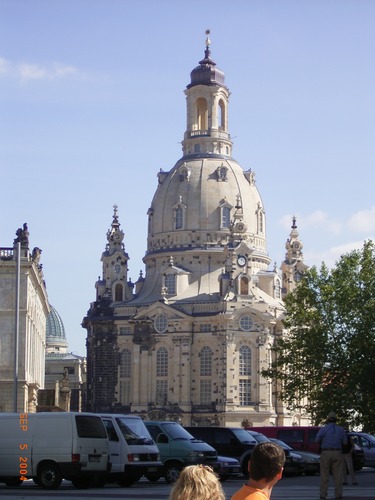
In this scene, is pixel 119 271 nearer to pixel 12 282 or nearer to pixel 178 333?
pixel 178 333

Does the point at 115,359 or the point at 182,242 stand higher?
the point at 182,242

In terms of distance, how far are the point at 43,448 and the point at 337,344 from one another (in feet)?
149

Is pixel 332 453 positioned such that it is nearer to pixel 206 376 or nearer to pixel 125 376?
pixel 206 376

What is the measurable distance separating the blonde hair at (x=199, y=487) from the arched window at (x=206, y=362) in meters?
122

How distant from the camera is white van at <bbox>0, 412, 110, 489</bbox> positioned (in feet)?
96.9

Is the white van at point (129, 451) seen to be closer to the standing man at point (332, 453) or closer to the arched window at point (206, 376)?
the standing man at point (332, 453)

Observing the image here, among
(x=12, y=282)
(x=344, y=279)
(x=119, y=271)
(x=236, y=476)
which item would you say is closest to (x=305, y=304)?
(x=344, y=279)

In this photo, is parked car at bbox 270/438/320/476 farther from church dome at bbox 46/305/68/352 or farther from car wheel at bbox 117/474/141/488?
church dome at bbox 46/305/68/352

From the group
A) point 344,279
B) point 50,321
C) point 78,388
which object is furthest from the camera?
point 50,321

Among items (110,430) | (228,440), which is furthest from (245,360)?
(110,430)

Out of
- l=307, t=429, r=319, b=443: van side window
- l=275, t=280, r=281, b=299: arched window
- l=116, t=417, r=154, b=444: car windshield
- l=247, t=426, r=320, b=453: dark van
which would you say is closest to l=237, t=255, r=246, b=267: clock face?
l=275, t=280, r=281, b=299: arched window

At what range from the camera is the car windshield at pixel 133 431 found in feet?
108

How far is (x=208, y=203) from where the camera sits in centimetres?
13875

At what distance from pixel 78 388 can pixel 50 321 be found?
27738mm
